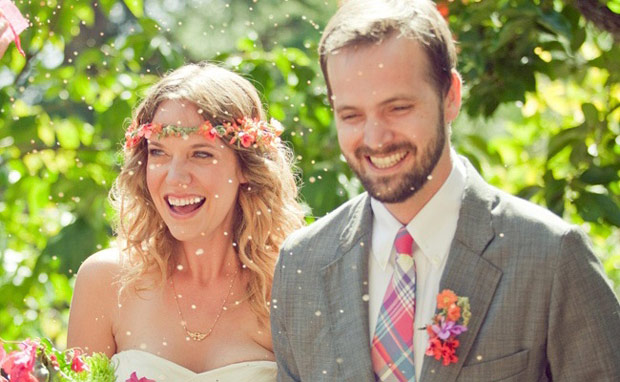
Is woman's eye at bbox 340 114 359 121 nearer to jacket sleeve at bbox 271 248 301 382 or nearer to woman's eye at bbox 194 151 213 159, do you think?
jacket sleeve at bbox 271 248 301 382

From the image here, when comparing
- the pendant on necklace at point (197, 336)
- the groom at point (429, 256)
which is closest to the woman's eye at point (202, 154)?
the pendant on necklace at point (197, 336)

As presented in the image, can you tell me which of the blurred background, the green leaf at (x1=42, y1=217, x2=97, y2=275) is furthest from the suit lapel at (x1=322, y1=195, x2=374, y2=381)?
the green leaf at (x1=42, y1=217, x2=97, y2=275)

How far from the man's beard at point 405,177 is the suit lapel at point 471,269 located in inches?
7.4

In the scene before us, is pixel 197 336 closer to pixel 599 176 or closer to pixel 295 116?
pixel 295 116

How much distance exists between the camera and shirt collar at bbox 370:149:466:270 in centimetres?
303

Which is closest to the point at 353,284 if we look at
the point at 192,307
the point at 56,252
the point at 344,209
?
the point at 344,209

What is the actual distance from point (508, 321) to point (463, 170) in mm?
470

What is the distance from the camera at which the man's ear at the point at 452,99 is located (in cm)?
299

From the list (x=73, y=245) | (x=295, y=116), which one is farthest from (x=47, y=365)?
(x=295, y=116)

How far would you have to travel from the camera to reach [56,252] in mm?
5188

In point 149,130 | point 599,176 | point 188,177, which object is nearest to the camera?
point 188,177

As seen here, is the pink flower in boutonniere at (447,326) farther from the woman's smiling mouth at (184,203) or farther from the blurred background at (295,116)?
the blurred background at (295,116)

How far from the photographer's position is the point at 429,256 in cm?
304

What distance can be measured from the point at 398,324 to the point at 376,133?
530mm
